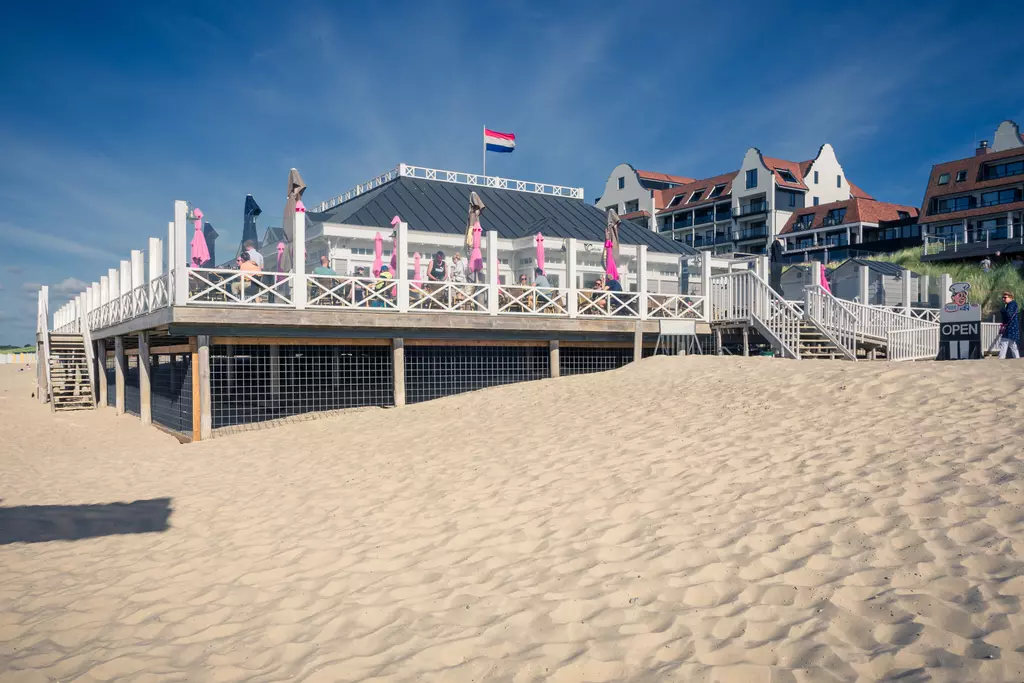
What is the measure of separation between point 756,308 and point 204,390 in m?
11.1

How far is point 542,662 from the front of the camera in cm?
399

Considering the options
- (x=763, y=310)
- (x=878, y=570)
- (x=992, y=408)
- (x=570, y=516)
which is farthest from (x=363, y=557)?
(x=763, y=310)

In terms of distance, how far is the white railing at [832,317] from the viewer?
571 inches

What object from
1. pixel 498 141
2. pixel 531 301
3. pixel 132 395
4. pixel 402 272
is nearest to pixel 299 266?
pixel 402 272

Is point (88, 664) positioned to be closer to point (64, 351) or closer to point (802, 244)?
point (64, 351)

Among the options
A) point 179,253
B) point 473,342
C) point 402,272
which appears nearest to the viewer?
point 179,253

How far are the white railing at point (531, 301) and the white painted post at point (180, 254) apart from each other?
5.81 m

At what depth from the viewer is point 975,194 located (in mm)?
43812

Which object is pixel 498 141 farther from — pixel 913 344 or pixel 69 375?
pixel 913 344

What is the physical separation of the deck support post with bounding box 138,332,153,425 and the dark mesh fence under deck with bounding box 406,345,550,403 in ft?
18.9

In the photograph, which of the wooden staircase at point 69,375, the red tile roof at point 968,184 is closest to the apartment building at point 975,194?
the red tile roof at point 968,184

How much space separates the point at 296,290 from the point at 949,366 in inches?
404

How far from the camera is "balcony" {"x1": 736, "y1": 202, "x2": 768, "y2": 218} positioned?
56500 mm

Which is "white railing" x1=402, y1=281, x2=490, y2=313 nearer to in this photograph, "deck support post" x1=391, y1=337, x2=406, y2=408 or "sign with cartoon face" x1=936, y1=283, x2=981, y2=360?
"deck support post" x1=391, y1=337, x2=406, y2=408
